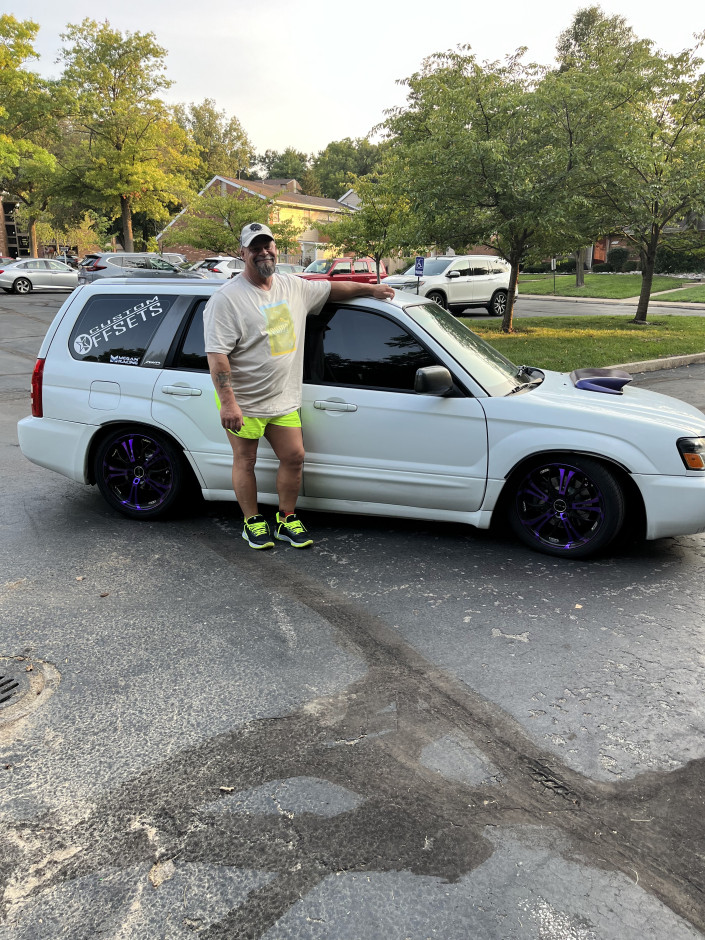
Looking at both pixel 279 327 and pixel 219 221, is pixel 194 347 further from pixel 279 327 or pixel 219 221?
pixel 219 221

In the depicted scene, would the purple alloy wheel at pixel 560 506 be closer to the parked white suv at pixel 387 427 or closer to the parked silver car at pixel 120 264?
the parked white suv at pixel 387 427

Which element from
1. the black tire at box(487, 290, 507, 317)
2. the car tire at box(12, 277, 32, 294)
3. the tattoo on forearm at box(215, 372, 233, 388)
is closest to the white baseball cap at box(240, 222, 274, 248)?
the tattoo on forearm at box(215, 372, 233, 388)

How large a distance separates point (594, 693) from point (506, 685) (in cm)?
36

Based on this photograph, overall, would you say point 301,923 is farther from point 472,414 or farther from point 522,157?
point 522,157

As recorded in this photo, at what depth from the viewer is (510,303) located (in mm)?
17000

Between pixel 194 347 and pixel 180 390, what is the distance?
0.32 meters

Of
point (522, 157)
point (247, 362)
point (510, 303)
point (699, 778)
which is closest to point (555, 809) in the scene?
point (699, 778)

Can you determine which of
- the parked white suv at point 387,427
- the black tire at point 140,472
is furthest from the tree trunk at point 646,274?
the black tire at point 140,472

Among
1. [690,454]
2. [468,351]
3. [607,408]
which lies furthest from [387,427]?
[690,454]

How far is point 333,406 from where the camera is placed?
4543mm

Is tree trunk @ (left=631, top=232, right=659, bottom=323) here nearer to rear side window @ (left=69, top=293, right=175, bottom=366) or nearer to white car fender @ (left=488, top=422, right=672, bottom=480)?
white car fender @ (left=488, top=422, right=672, bottom=480)

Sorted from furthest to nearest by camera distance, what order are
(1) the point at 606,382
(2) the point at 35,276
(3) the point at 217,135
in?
(3) the point at 217,135 < (2) the point at 35,276 < (1) the point at 606,382

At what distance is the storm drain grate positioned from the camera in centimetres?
297

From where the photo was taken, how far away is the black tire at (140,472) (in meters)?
4.95
